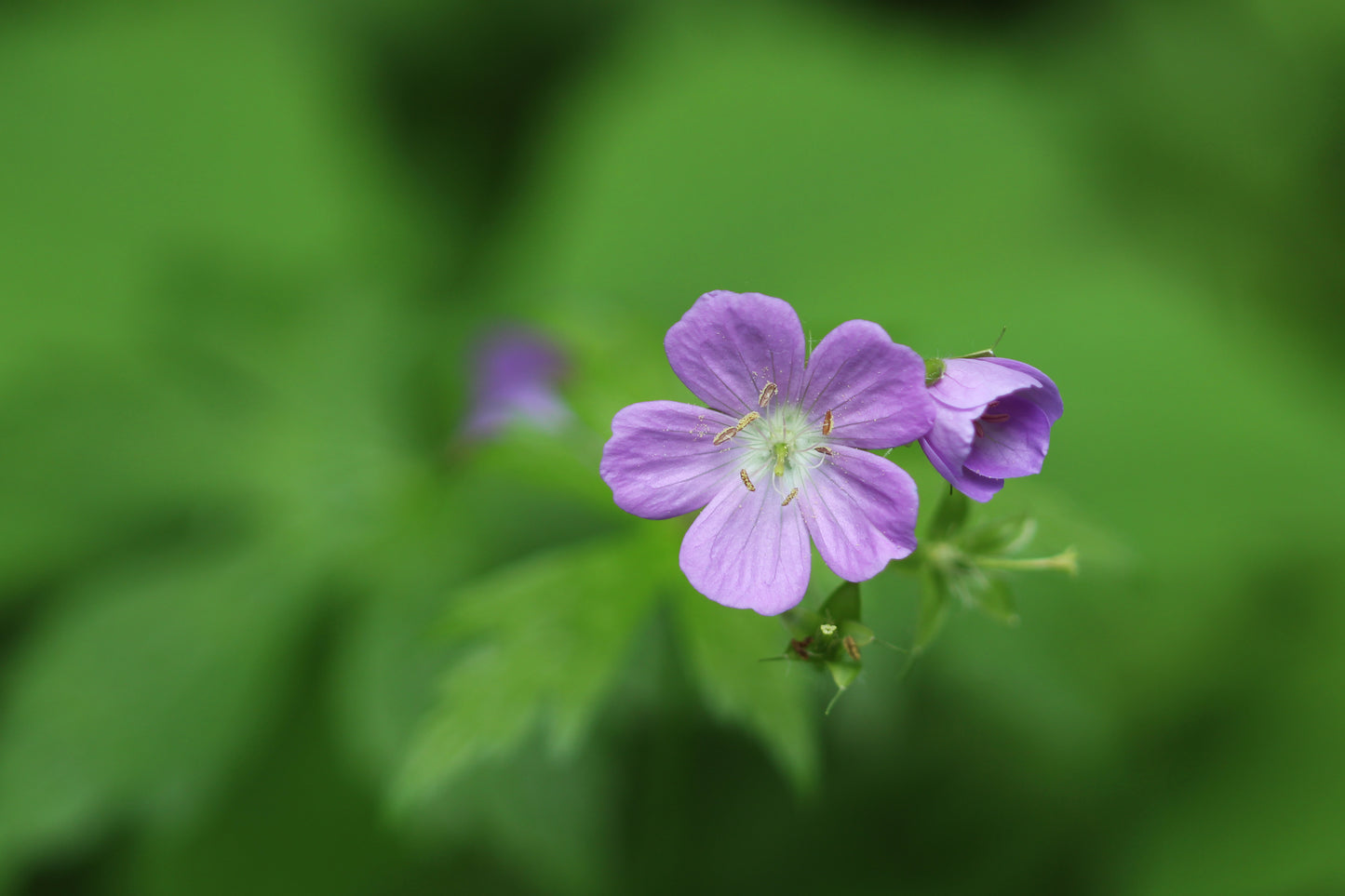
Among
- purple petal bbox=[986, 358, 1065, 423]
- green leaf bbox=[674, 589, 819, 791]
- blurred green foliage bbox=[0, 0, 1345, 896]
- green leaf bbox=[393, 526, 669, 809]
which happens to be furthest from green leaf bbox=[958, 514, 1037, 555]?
green leaf bbox=[393, 526, 669, 809]

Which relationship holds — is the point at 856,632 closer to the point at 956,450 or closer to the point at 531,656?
the point at 956,450

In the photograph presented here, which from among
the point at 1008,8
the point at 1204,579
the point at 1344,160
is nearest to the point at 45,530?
the point at 1204,579

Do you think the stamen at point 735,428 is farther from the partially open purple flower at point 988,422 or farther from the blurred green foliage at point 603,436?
the blurred green foliage at point 603,436

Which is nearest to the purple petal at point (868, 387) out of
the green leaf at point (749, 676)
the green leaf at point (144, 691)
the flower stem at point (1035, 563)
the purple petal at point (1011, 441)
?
the purple petal at point (1011, 441)

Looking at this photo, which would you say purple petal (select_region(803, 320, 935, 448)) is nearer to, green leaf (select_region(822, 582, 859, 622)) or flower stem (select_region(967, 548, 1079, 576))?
green leaf (select_region(822, 582, 859, 622))

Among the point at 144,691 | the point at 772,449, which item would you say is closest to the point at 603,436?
the point at 772,449

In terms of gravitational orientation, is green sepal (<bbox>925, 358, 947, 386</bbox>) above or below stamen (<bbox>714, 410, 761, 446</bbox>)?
above

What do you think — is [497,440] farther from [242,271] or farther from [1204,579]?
[1204,579]
